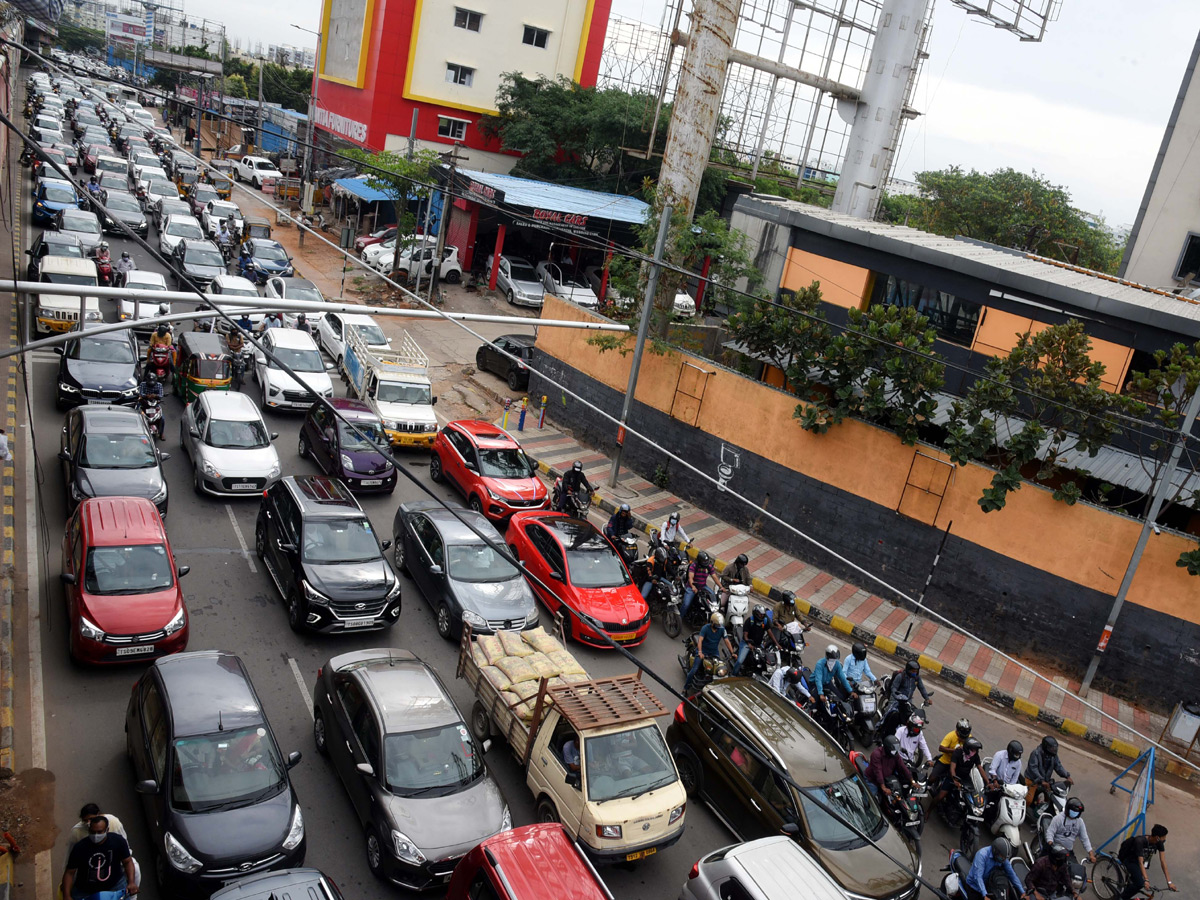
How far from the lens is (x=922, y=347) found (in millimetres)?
14859

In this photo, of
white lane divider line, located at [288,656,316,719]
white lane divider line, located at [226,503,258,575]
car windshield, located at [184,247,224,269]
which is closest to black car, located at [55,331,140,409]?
white lane divider line, located at [226,503,258,575]

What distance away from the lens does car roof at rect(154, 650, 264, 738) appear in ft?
26.2

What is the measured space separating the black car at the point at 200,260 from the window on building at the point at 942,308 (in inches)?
759

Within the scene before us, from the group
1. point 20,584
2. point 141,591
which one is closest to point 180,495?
point 20,584

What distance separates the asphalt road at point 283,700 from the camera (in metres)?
8.42

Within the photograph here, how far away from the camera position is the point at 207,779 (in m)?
7.66

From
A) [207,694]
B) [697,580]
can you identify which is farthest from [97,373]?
[697,580]

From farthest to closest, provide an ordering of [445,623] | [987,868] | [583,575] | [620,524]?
[620,524]
[583,575]
[445,623]
[987,868]

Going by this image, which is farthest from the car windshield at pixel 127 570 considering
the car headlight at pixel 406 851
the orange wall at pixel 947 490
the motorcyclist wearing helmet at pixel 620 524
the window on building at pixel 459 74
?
the window on building at pixel 459 74

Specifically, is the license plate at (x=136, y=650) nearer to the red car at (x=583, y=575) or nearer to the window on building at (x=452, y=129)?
the red car at (x=583, y=575)

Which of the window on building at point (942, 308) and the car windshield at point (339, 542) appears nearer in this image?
the car windshield at point (339, 542)

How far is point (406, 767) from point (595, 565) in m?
5.68

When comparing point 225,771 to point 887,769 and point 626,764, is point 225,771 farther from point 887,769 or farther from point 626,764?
point 887,769

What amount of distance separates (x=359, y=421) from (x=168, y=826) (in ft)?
34.8
